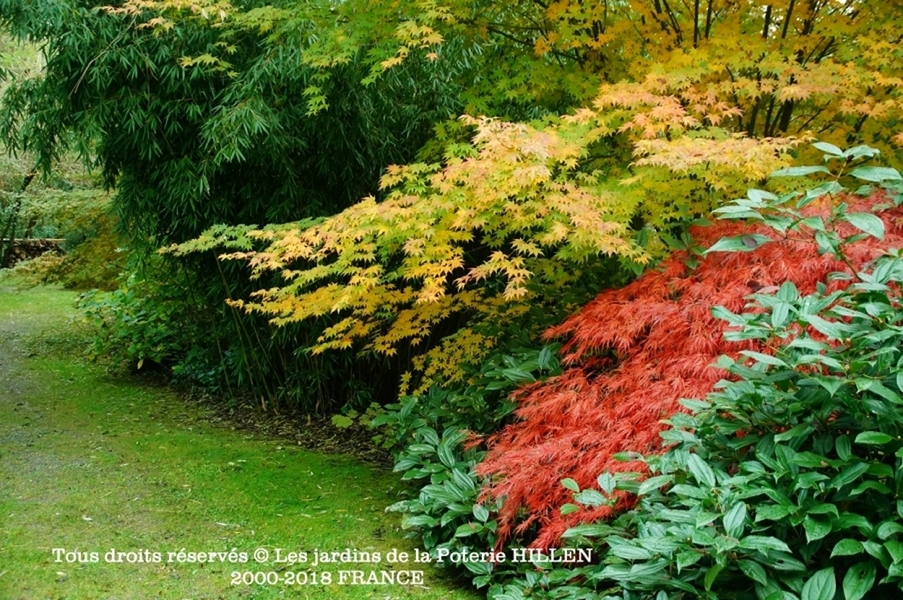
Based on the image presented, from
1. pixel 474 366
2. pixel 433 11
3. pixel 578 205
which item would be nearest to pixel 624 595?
pixel 578 205

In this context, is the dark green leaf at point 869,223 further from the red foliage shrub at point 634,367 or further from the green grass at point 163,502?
the green grass at point 163,502

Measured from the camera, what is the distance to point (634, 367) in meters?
2.59

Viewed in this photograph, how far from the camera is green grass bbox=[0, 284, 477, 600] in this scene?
268 centimetres

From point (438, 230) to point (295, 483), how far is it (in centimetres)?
184

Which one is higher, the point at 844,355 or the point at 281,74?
the point at 281,74

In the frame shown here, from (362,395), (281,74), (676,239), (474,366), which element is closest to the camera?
(676,239)

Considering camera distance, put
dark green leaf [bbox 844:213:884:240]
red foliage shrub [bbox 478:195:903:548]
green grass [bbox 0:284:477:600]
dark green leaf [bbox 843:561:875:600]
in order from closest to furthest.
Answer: dark green leaf [bbox 843:561:875:600] → dark green leaf [bbox 844:213:884:240] → red foliage shrub [bbox 478:195:903:548] → green grass [bbox 0:284:477:600]

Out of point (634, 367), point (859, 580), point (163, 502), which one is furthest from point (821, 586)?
point (163, 502)

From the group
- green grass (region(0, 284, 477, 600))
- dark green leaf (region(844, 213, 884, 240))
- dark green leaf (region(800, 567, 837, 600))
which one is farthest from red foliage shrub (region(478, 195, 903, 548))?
dark green leaf (region(800, 567, 837, 600))

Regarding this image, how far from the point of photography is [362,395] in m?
5.03

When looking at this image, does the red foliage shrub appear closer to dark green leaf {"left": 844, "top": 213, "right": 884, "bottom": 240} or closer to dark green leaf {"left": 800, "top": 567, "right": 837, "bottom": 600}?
dark green leaf {"left": 844, "top": 213, "right": 884, "bottom": 240}

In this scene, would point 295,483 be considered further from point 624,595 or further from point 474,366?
point 624,595

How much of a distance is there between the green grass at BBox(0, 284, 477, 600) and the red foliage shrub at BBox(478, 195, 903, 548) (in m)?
0.53

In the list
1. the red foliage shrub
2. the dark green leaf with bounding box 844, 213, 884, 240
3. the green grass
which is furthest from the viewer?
the green grass
